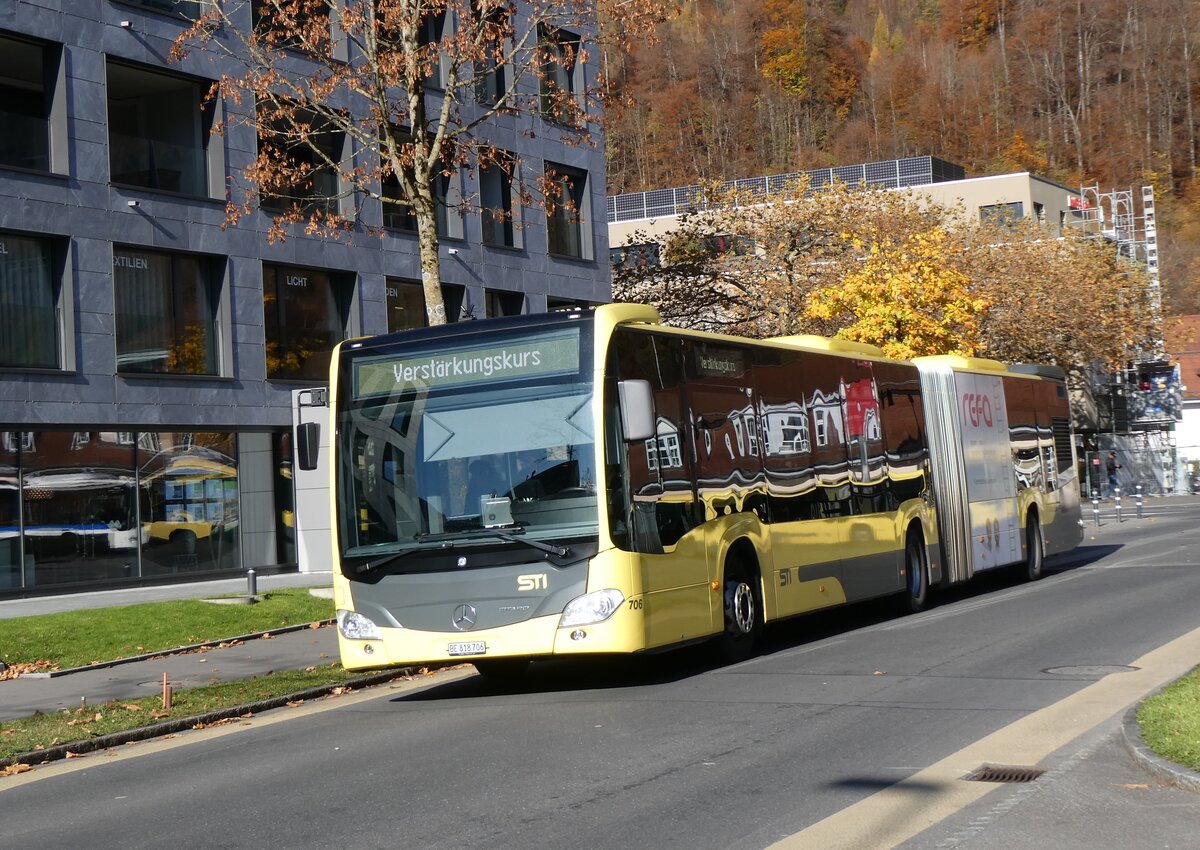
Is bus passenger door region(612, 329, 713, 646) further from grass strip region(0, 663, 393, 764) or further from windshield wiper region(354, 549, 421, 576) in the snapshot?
grass strip region(0, 663, 393, 764)

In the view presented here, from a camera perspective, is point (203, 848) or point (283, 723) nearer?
point (203, 848)

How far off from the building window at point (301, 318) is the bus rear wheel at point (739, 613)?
729 inches

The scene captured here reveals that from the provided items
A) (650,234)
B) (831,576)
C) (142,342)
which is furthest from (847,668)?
(650,234)

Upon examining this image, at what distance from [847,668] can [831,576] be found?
3264 millimetres

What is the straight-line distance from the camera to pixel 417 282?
1393 inches

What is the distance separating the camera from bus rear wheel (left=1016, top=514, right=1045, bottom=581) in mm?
24109

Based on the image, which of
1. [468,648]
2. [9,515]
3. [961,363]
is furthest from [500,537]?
[9,515]

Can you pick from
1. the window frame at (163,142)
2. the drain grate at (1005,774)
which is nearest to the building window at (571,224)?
the window frame at (163,142)

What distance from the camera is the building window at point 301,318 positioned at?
103 feet

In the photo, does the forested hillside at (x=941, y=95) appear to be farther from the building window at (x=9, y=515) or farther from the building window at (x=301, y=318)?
the building window at (x=9, y=515)

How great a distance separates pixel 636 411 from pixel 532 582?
5.56 ft

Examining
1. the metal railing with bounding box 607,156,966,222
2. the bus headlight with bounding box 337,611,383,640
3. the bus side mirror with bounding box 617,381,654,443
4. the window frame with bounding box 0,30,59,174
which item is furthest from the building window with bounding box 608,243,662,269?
the metal railing with bounding box 607,156,966,222

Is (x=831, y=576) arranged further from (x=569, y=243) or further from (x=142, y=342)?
(x=569, y=243)

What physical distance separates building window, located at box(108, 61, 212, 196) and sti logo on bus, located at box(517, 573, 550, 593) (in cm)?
1887
